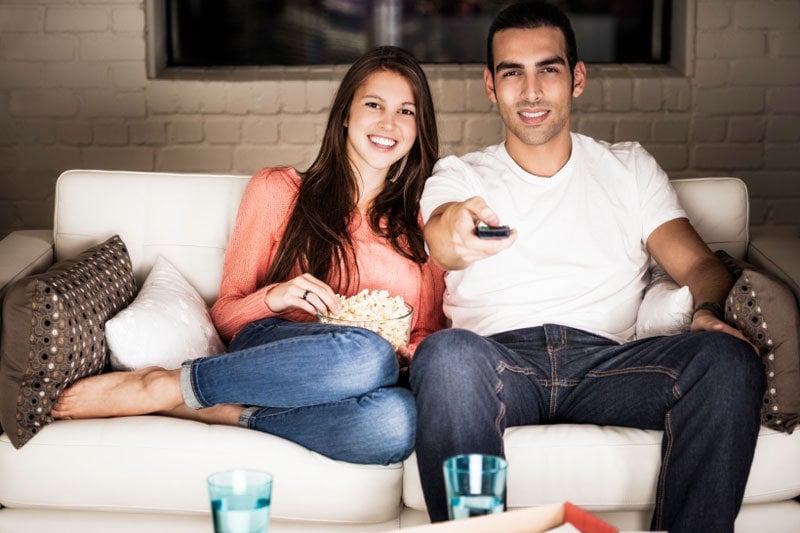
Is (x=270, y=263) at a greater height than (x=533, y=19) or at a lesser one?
lesser

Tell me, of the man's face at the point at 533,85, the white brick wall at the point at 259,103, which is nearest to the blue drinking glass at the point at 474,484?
the man's face at the point at 533,85

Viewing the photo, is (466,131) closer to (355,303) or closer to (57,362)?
(355,303)

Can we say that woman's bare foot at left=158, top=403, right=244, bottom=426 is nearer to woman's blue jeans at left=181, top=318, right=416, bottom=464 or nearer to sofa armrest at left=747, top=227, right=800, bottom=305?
woman's blue jeans at left=181, top=318, right=416, bottom=464

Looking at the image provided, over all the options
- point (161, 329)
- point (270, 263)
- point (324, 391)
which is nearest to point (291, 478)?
point (324, 391)

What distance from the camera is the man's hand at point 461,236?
1841mm

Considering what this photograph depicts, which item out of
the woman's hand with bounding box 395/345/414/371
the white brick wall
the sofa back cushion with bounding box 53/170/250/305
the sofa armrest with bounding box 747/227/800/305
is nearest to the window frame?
the white brick wall

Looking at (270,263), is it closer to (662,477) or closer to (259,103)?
(662,477)

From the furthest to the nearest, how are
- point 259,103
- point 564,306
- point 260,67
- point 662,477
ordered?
1. point 260,67
2. point 259,103
3. point 564,306
4. point 662,477

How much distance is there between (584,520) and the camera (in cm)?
127

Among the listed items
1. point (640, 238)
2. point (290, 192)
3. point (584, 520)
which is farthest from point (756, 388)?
point (290, 192)

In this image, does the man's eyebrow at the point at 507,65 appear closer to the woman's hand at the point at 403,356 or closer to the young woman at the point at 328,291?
the young woman at the point at 328,291

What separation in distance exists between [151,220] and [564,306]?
1031 mm

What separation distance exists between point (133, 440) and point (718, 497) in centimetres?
109

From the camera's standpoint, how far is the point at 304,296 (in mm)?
2180
